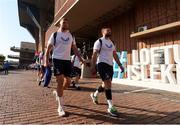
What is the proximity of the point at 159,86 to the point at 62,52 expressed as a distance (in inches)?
195

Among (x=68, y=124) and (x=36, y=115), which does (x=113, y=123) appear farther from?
(x=36, y=115)

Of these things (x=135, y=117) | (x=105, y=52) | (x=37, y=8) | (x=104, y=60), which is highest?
(x=37, y=8)

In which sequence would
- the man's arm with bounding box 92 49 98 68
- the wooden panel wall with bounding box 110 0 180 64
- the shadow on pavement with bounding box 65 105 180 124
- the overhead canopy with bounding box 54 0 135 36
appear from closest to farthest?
the shadow on pavement with bounding box 65 105 180 124
the man's arm with bounding box 92 49 98 68
the wooden panel wall with bounding box 110 0 180 64
the overhead canopy with bounding box 54 0 135 36

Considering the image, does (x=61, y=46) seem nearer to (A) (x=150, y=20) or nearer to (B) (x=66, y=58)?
(B) (x=66, y=58)

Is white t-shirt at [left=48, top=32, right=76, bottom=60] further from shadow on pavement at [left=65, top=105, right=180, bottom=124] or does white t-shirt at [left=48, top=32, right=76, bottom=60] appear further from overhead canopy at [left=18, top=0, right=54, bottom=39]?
overhead canopy at [left=18, top=0, right=54, bottom=39]

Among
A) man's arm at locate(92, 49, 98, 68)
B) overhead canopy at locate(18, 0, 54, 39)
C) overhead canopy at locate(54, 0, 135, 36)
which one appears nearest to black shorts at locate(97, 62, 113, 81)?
man's arm at locate(92, 49, 98, 68)

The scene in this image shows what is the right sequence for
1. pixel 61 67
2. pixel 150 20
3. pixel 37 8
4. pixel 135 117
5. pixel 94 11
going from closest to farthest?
pixel 135 117 < pixel 61 67 < pixel 150 20 < pixel 94 11 < pixel 37 8

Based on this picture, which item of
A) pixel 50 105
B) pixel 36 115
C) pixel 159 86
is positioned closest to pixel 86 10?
pixel 159 86

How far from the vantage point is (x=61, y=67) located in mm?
5090

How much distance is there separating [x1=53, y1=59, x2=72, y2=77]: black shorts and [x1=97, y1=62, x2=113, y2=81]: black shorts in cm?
70

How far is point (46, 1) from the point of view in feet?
129

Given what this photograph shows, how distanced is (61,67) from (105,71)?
959mm

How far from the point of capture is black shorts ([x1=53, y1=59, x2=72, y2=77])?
5062mm

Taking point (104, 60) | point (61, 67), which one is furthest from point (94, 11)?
point (61, 67)
